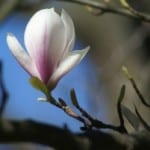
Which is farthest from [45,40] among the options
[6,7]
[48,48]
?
[6,7]

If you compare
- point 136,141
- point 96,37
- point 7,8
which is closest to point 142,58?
point 96,37

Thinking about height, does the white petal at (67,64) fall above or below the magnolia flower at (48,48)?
below

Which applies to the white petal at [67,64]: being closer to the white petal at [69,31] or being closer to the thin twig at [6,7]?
the white petal at [69,31]

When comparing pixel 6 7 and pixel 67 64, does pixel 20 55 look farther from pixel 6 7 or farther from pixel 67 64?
pixel 6 7

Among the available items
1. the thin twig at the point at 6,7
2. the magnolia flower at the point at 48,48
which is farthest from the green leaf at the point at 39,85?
the thin twig at the point at 6,7

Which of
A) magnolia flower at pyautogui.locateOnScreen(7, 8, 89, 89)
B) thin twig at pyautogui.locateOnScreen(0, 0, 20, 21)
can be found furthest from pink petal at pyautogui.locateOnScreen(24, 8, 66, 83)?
thin twig at pyautogui.locateOnScreen(0, 0, 20, 21)

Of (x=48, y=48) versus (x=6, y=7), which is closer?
(x=48, y=48)

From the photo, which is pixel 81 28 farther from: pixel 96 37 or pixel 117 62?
pixel 117 62
